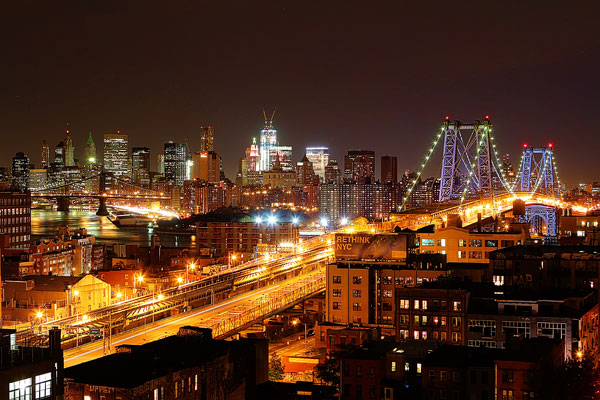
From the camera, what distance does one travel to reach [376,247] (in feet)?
73.4

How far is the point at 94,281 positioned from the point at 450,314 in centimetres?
1213

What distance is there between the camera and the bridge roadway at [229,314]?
1477 centimetres

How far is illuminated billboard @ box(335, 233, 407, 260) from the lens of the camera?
22.2 m

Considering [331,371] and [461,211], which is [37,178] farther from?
[331,371]

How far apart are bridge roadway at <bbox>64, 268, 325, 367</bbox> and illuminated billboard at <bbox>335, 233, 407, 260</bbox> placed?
215 cm

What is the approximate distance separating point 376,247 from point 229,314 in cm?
448

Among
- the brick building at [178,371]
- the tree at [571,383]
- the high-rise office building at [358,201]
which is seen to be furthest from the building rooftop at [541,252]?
the high-rise office building at [358,201]

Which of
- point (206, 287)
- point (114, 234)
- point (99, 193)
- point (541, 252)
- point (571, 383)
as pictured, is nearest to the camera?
point (571, 383)

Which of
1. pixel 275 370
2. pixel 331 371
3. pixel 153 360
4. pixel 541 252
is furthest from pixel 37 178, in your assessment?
pixel 153 360

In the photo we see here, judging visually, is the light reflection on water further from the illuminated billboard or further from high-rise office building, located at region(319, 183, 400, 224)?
the illuminated billboard

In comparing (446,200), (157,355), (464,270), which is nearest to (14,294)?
(464,270)

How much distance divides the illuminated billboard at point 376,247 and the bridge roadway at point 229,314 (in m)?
2.15

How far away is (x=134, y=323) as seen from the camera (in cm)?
1805

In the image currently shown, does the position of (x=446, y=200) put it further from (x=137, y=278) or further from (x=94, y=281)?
(x=94, y=281)
